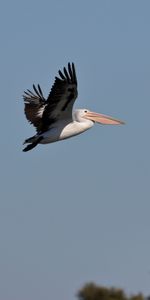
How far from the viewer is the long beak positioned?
21.8 metres

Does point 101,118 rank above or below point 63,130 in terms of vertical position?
above

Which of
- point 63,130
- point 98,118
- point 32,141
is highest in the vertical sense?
point 98,118

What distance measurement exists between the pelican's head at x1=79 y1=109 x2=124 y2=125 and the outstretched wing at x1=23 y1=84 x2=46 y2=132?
3.47ft

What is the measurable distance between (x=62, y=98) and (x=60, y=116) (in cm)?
96

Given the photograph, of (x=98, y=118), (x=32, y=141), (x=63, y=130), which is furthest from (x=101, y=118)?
(x=32, y=141)

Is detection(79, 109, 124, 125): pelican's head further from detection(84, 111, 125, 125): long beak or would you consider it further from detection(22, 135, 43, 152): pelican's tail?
detection(22, 135, 43, 152): pelican's tail

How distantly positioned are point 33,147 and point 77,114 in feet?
6.38

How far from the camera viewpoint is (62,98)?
63.9ft

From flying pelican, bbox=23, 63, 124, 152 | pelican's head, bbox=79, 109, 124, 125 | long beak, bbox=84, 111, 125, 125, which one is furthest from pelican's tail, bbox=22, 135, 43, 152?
long beak, bbox=84, 111, 125, 125

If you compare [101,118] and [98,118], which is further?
[101,118]

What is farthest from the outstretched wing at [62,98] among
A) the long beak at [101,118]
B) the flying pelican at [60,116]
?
the long beak at [101,118]

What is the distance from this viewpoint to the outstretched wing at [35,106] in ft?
71.8

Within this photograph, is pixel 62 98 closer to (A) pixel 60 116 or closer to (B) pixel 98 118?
(A) pixel 60 116

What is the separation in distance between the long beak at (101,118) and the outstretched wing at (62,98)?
4.24 ft
